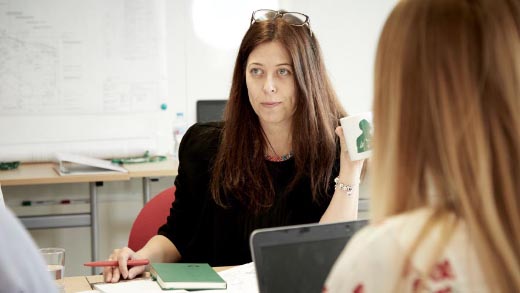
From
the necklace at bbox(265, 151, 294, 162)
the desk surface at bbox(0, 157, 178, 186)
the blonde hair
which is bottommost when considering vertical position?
the desk surface at bbox(0, 157, 178, 186)

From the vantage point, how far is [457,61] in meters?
0.84

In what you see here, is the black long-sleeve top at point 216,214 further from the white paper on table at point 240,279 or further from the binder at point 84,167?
the binder at point 84,167

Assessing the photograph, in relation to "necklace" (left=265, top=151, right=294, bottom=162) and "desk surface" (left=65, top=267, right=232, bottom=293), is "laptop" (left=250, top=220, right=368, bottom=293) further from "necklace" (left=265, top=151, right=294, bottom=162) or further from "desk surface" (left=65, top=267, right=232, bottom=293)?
"necklace" (left=265, top=151, right=294, bottom=162)

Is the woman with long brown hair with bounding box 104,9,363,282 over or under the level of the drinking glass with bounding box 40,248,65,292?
over

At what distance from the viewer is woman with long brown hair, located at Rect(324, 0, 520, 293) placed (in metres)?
0.82

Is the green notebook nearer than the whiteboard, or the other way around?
the green notebook

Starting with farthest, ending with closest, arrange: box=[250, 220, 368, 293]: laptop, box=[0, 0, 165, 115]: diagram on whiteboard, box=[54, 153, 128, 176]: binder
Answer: box=[0, 0, 165, 115]: diagram on whiteboard → box=[54, 153, 128, 176]: binder → box=[250, 220, 368, 293]: laptop

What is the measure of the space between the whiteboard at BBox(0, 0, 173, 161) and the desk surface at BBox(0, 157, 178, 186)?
0.85 feet

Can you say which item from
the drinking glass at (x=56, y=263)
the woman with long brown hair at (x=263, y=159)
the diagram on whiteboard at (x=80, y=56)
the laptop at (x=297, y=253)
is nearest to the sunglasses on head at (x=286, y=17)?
the woman with long brown hair at (x=263, y=159)

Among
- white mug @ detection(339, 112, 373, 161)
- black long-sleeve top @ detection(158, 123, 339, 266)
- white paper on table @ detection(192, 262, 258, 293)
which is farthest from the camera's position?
black long-sleeve top @ detection(158, 123, 339, 266)

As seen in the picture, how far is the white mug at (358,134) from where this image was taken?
185 centimetres

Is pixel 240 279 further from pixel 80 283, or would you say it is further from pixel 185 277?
pixel 80 283

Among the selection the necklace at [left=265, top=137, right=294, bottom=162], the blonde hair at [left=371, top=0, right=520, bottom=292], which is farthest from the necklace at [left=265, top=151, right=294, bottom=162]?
the blonde hair at [left=371, top=0, right=520, bottom=292]

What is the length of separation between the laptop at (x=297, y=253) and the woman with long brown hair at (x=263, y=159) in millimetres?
851
